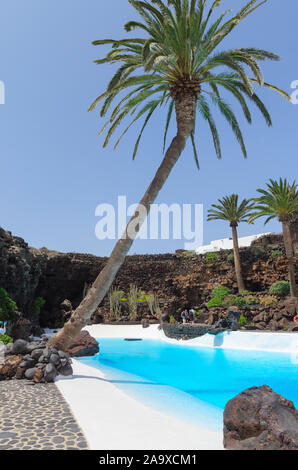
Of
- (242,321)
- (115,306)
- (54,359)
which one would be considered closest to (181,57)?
(54,359)

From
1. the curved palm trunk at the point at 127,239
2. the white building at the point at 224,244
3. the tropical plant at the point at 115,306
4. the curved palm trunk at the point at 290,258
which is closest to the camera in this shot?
the curved palm trunk at the point at 127,239

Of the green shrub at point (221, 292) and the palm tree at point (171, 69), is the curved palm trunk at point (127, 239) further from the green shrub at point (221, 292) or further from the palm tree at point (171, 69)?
the green shrub at point (221, 292)

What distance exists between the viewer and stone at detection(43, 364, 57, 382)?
792 cm

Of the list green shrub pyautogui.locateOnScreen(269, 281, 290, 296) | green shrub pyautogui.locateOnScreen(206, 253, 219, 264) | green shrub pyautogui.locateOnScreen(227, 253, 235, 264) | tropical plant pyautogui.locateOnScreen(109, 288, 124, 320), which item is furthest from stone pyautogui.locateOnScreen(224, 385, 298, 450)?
green shrub pyautogui.locateOnScreen(206, 253, 219, 264)

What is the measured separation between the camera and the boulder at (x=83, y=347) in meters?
13.8

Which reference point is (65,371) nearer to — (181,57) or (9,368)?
(9,368)

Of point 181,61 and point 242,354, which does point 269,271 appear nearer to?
point 242,354

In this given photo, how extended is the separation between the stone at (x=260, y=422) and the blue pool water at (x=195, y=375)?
2223 millimetres

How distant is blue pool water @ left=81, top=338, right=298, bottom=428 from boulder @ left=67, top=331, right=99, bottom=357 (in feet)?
1.45

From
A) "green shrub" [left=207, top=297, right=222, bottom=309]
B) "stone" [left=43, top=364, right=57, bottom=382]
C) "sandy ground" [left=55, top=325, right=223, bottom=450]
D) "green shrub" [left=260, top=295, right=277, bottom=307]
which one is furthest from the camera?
"green shrub" [left=207, top=297, right=222, bottom=309]

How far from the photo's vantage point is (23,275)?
66.6ft

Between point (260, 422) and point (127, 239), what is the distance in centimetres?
616

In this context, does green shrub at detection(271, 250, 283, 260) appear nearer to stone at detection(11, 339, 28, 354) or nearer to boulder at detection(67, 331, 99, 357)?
boulder at detection(67, 331, 99, 357)


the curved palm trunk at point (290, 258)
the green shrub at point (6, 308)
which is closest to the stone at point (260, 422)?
the green shrub at point (6, 308)
